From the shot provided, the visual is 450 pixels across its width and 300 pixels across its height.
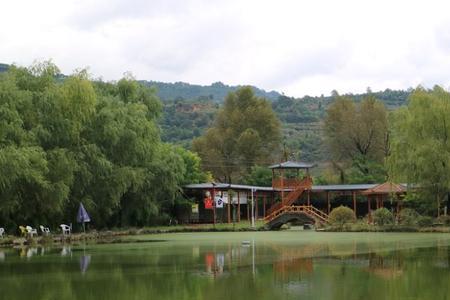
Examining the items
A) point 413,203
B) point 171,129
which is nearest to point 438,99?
point 413,203

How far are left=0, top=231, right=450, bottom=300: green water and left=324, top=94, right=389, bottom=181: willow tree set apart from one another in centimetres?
3261

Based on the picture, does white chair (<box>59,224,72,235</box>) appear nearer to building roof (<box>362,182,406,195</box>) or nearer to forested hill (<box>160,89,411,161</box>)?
building roof (<box>362,182,406,195</box>)

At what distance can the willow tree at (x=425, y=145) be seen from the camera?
3809cm

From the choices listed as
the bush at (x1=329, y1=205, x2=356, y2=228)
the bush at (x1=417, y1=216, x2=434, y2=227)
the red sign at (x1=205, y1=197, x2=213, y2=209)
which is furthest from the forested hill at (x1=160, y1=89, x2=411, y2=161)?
the bush at (x1=417, y1=216, x2=434, y2=227)

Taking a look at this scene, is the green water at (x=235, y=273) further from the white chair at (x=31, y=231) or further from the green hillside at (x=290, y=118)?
the green hillside at (x=290, y=118)

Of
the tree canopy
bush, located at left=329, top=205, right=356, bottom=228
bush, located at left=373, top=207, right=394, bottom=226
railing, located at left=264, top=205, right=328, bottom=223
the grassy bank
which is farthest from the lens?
railing, located at left=264, top=205, right=328, bottom=223

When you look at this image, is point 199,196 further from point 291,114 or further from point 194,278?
point 291,114

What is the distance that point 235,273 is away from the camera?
55.0 feet

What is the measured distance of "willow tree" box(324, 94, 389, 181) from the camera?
191 feet

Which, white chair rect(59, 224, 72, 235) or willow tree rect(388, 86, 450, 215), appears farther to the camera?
willow tree rect(388, 86, 450, 215)

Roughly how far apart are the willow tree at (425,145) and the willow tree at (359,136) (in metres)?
16.3

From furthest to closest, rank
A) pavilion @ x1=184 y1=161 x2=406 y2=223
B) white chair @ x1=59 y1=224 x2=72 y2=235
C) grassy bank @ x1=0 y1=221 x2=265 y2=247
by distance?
pavilion @ x1=184 y1=161 x2=406 y2=223 < white chair @ x1=59 y1=224 x2=72 y2=235 < grassy bank @ x1=0 y1=221 x2=265 y2=247

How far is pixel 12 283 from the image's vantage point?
15945 millimetres

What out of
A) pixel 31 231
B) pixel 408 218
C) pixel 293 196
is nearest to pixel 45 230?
pixel 31 231
